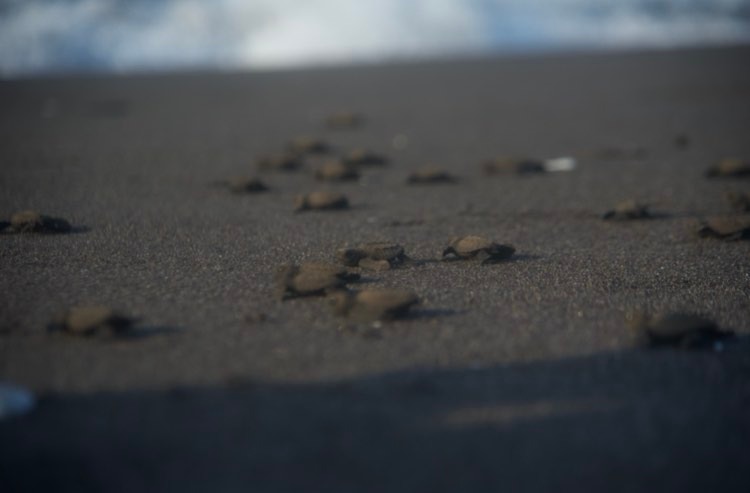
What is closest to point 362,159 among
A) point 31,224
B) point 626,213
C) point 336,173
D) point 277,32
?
point 336,173

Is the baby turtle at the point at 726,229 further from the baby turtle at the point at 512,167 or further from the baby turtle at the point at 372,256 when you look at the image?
the baby turtle at the point at 512,167

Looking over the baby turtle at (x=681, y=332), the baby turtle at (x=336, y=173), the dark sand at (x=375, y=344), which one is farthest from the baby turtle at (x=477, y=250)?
the baby turtle at (x=336, y=173)

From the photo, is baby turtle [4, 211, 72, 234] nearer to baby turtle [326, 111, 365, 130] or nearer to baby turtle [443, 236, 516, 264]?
baby turtle [443, 236, 516, 264]

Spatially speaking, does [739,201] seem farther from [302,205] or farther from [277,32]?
[277,32]

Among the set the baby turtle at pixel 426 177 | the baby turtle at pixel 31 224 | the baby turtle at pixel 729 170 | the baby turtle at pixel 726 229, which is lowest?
the baby turtle at pixel 729 170

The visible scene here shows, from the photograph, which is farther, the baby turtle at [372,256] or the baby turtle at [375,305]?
the baby turtle at [372,256]

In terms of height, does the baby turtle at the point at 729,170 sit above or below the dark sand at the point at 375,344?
below

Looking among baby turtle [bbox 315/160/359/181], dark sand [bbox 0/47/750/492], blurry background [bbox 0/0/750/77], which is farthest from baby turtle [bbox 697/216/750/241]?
blurry background [bbox 0/0/750/77]
